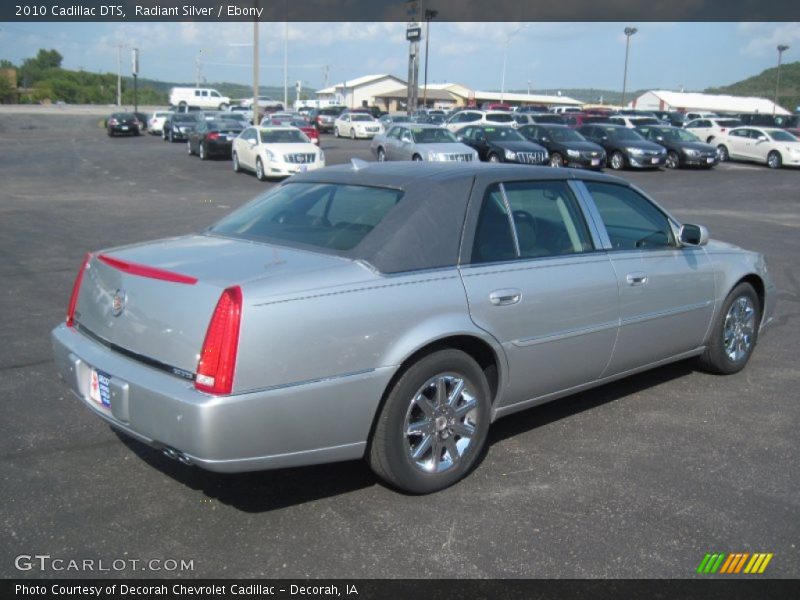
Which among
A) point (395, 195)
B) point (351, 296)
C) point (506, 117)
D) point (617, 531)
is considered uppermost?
point (506, 117)

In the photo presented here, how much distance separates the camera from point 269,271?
12.1ft

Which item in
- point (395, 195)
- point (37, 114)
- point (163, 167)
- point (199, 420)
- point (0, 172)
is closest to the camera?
point (199, 420)

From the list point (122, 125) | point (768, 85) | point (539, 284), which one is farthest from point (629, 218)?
point (768, 85)

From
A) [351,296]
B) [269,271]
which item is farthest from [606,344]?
[269,271]

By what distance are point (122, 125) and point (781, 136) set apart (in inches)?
1350

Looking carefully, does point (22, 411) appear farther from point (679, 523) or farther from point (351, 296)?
point (679, 523)

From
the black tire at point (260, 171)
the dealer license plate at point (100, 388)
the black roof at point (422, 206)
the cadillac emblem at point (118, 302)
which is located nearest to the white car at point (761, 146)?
the black tire at point (260, 171)

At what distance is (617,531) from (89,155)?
1229 inches

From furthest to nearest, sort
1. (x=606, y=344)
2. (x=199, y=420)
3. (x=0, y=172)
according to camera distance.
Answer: (x=0, y=172) < (x=606, y=344) < (x=199, y=420)

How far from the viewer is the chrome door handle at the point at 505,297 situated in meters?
4.19

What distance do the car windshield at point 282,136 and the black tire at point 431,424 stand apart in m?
19.5

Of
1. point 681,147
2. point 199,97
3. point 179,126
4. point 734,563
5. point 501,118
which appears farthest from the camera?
point 199,97

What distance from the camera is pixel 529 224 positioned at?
4.64m

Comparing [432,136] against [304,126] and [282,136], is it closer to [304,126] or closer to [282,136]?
[282,136]
